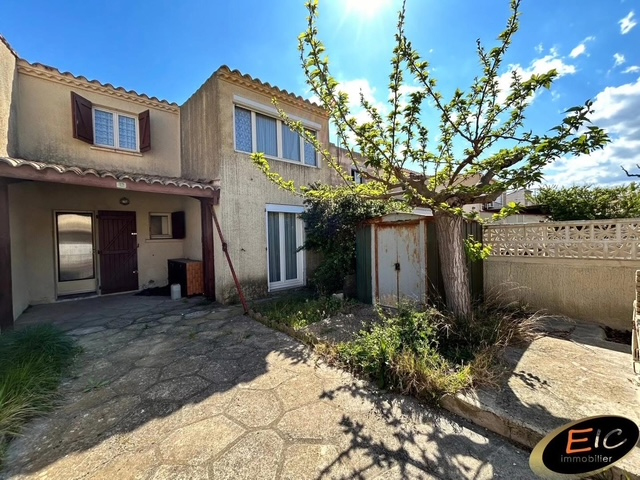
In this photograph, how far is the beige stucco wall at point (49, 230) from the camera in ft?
22.7

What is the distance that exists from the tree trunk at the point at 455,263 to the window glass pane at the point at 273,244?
522cm

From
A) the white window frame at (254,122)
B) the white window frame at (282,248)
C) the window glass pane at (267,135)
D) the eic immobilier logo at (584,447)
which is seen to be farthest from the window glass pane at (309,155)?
the eic immobilier logo at (584,447)

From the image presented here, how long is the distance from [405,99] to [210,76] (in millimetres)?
6248

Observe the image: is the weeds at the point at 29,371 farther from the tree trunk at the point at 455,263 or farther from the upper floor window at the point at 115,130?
the tree trunk at the point at 455,263

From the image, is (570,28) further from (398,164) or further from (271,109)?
(271,109)

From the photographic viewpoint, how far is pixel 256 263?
26.5 ft

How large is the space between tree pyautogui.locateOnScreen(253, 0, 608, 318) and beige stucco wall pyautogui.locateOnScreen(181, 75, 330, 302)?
4058 mm

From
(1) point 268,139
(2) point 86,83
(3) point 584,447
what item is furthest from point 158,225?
(3) point 584,447

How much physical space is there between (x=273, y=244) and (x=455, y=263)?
5475mm

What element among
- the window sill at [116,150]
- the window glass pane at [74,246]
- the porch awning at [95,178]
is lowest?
the window glass pane at [74,246]

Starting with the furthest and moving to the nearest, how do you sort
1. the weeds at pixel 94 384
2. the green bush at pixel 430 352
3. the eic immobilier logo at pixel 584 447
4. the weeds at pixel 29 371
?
the weeds at pixel 94 384, the green bush at pixel 430 352, the weeds at pixel 29 371, the eic immobilier logo at pixel 584 447

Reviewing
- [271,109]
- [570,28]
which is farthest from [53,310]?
[570,28]

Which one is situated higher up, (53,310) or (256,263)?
(256,263)

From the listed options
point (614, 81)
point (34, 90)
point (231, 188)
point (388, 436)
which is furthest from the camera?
point (231, 188)
